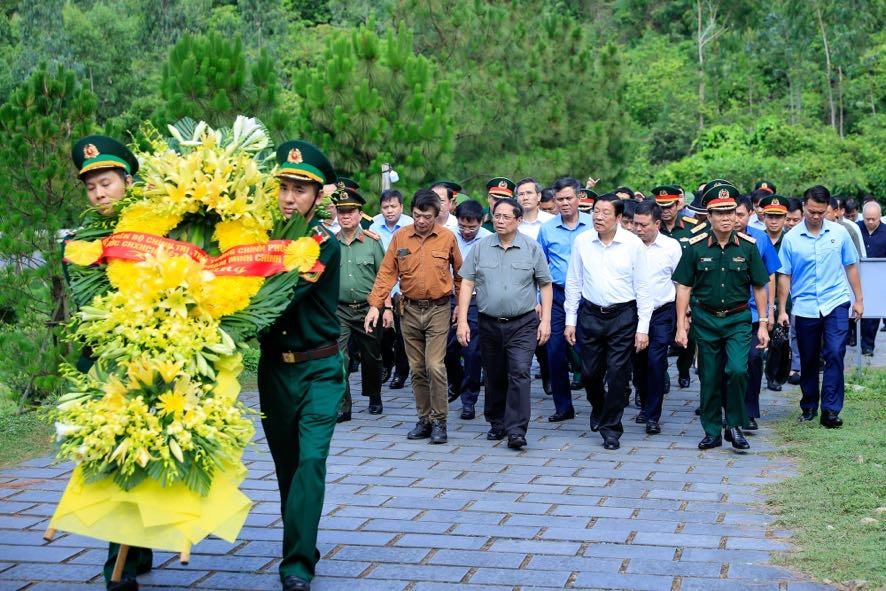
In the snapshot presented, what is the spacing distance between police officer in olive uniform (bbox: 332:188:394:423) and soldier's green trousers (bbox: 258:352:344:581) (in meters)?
4.58

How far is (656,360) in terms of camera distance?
417 inches

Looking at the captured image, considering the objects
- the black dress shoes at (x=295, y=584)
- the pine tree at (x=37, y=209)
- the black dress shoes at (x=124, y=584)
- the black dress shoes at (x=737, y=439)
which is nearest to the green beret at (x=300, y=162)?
the black dress shoes at (x=295, y=584)

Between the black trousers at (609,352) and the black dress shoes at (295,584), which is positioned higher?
the black trousers at (609,352)

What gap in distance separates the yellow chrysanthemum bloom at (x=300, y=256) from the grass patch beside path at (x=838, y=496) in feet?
9.28

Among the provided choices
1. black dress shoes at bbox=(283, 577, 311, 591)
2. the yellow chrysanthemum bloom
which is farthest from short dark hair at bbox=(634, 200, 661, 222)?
black dress shoes at bbox=(283, 577, 311, 591)

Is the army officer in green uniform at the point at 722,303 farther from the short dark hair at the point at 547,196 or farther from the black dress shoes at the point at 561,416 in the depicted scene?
the short dark hair at the point at 547,196

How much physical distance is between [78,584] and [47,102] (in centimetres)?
559

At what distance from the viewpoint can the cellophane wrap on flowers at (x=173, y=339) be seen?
528cm

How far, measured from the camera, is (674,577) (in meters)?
5.96

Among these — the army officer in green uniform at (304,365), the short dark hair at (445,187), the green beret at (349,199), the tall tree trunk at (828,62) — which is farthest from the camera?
the tall tree trunk at (828,62)

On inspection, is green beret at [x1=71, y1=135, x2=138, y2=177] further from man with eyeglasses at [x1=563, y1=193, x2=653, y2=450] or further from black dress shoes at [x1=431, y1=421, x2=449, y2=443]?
man with eyeglasses at [x1=563, y1=193, x2=653, y2=450]

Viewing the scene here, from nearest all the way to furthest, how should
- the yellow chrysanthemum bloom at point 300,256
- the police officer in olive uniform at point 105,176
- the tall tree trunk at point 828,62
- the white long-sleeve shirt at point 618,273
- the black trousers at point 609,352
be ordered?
the yellow chrysanthemum bloom at point 300,256
the police officer in olive uniform at point 105,176
the black trousers at point 609,352
the white long-sleeve shirt at point 618,273
the tall tree trunk at point 828,62

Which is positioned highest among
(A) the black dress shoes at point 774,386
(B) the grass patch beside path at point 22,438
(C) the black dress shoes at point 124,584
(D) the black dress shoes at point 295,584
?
(C) the black dress shoes at point 124,584

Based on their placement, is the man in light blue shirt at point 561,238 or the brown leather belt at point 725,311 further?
the man in light blue shirt at point 561,238
